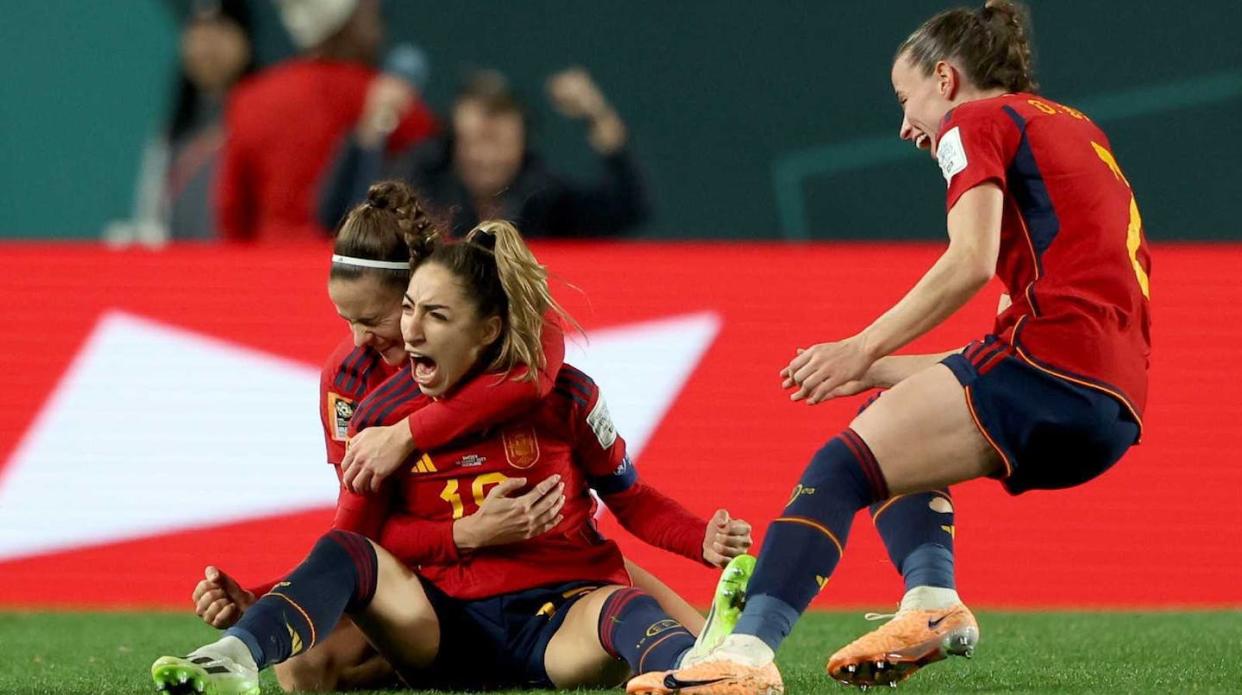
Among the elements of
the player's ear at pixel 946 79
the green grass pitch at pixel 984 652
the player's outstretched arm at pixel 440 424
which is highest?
the player's ear at pixel 946 79

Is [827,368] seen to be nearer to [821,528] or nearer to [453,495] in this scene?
[821,528]

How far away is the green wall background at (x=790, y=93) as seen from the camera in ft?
24.8

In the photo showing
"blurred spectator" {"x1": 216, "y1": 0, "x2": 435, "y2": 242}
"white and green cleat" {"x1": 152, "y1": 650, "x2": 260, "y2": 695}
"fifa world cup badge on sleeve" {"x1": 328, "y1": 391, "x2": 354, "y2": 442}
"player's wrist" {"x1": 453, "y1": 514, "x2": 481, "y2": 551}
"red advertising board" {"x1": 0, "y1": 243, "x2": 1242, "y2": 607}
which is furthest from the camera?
"blurred spectator" {"x1": 216, "y1": 0, "x2": 435, "y2": 242}

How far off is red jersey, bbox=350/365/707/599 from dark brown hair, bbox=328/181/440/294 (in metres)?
0.21

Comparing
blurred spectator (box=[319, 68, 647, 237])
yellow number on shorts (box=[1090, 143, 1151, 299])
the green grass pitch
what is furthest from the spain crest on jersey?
blurred spectator (box=[319, 68, 647, 237])

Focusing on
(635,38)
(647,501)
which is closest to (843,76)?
(635,38)

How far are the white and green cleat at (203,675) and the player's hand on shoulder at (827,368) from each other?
1.07 metres

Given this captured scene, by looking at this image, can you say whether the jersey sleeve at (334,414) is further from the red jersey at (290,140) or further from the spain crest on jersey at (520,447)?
the red jersey at (290,140)

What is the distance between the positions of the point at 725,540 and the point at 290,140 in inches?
163

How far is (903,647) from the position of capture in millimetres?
3629

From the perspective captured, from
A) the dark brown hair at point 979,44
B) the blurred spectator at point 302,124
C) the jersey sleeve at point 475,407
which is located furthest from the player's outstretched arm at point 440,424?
the blurred spectator at point 302,124

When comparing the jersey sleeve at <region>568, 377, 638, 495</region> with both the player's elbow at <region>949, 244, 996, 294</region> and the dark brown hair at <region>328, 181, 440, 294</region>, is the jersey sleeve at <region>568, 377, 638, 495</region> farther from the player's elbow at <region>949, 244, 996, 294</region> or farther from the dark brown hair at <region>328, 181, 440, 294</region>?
the player's elbow at <region>949, 244, 996, 294</region>

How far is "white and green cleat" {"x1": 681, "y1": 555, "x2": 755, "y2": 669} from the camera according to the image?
3.40 meters

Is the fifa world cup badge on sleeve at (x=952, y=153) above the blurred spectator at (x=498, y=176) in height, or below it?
above
